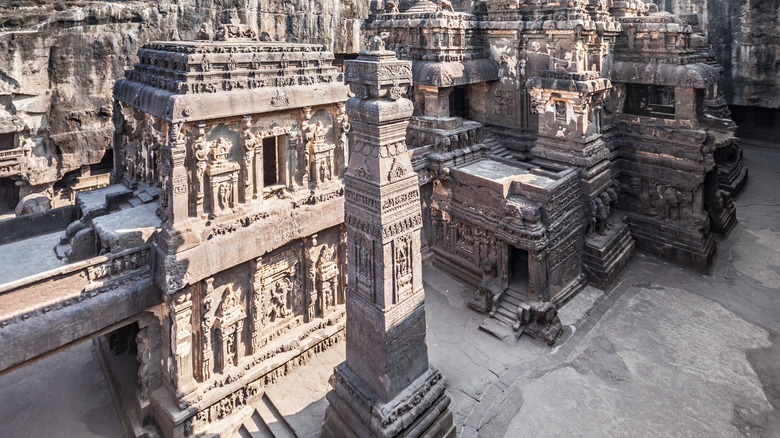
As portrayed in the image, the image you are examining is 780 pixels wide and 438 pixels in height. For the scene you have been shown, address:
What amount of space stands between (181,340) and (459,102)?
1303 centimetres

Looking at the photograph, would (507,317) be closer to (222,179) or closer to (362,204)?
(362,204)

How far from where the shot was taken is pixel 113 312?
778cm

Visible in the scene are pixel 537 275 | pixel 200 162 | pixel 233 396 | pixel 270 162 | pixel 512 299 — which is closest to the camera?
pixel 200 162

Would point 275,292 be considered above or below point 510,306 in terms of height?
above

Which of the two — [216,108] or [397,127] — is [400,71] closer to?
[397,127]

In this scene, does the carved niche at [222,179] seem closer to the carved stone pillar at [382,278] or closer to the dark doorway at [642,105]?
the carved stone pillar at [382,278]

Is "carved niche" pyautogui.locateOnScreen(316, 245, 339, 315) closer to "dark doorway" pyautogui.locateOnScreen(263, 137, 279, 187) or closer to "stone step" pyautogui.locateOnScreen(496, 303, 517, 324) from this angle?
"dark doorway" pyautogui.locateOnScreen(263, 137, 279, 187)

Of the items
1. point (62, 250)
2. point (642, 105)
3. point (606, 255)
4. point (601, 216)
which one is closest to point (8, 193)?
point (62, 250)

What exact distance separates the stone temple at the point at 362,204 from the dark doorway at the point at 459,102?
43 centimetres

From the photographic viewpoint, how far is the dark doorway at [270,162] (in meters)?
9.77

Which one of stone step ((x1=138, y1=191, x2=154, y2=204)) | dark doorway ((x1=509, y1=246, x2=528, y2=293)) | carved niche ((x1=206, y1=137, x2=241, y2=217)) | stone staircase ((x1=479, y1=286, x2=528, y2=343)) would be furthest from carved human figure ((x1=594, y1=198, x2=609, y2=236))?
stone step ((x1=138, y1=191, x2=154, y2=204))

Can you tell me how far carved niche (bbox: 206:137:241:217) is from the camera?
27.6 ft

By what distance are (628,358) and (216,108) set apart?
10158mm

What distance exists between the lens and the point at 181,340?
8242 mm
